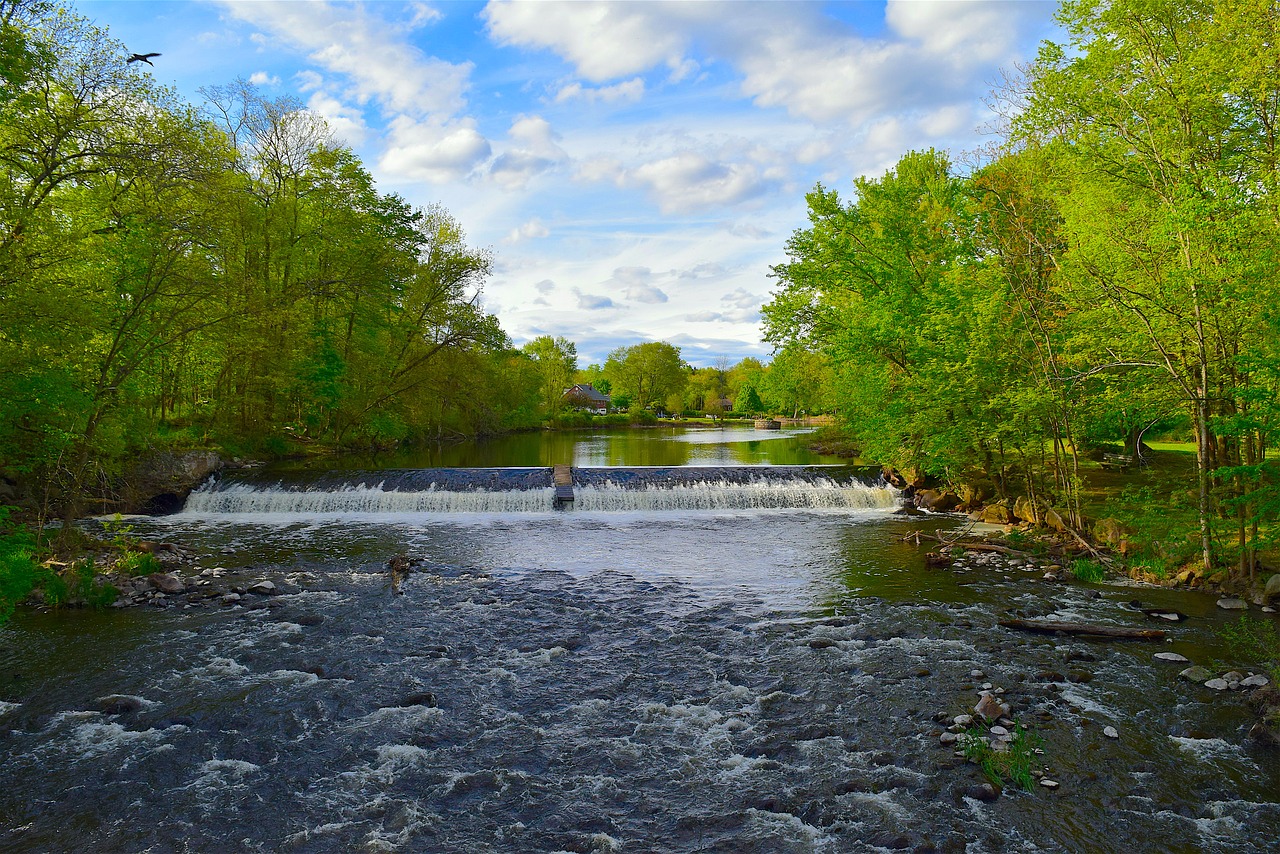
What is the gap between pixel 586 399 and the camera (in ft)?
340

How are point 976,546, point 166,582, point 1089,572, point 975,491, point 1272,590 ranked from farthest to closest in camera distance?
point 975,491 → point 976,546 → point 1089,572 → point 166,582 → point 1272,590

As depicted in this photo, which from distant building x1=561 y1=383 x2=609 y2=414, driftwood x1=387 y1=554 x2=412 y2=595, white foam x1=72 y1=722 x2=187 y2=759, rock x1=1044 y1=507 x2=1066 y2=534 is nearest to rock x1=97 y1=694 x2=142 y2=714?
white foam x1=72 y1=722 x2=187 y2=759

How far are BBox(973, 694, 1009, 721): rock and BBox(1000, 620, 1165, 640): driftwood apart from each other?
10.8 feet

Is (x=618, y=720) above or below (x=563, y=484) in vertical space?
below

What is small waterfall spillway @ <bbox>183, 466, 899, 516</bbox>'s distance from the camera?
21.5m

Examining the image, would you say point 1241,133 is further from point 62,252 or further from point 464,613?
point 62,252

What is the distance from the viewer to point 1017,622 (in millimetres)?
10367

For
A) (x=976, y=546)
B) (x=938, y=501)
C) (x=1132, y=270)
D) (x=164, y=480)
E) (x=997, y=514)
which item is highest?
(x=1132, y=270)

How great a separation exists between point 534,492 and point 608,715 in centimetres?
1530

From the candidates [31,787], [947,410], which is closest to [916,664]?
[31,787]

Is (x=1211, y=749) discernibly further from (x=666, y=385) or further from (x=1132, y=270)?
(x=666, y=385)

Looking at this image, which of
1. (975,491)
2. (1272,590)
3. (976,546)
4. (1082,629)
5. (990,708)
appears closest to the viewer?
(990,708)

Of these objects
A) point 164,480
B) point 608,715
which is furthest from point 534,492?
point 608,715

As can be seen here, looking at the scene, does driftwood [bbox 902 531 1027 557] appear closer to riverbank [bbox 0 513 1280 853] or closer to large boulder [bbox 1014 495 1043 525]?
riverbank [bbox 0 513 1280 853]
